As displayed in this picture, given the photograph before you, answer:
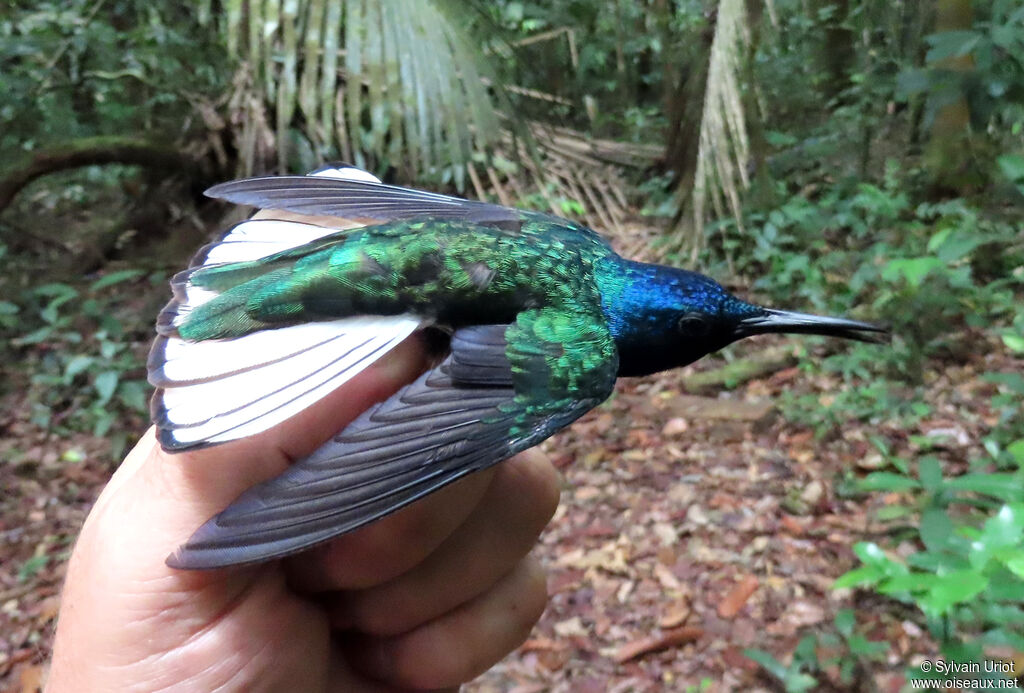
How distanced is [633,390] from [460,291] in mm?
3174

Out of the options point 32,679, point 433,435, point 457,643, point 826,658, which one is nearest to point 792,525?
point 826,658

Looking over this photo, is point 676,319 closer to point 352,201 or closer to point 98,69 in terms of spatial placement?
point 352,201

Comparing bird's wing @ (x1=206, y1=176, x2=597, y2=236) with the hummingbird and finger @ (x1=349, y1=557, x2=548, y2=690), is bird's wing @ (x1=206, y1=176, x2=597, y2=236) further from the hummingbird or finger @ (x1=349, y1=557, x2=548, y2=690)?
finger @ (x1=349, y1=557, x2=548, y2=690)

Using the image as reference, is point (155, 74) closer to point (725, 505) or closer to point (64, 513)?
point (64, 513)

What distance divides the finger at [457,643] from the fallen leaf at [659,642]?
1.25m

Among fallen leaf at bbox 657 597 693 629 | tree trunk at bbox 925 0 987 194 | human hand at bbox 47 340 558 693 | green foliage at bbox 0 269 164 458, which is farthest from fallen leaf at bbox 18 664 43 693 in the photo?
tree trunk at bbox 925 0 987 194

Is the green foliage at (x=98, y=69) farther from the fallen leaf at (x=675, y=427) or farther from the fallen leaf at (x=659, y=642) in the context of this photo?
the fallen leaf at (x=659, y=642)

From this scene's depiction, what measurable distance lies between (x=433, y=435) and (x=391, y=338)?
9.2 inches

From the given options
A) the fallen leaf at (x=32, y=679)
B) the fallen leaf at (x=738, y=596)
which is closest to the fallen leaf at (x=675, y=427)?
the fallen leaf at (x=738, y=596)

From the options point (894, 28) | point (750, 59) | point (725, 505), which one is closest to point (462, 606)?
point (725, 505)

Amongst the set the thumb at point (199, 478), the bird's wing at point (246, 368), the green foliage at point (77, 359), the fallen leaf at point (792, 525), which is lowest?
the fallen leaf at point (792, 525)

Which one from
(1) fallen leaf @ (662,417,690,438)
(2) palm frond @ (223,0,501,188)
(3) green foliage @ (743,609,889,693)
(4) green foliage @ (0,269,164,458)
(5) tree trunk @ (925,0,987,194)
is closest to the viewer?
(3) green foliage @ (743,609,889,693)

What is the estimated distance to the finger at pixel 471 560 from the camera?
1.45 meters

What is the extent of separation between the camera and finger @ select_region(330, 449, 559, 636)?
4.77ft
